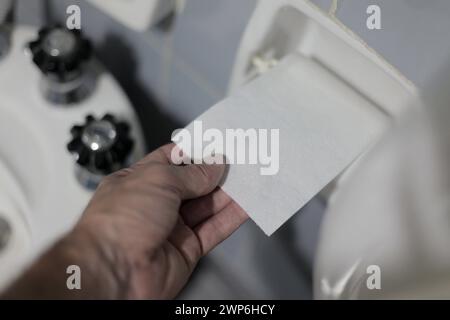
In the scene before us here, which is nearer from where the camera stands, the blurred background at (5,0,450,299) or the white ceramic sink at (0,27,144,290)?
the blurred background at (5,0,450,299)

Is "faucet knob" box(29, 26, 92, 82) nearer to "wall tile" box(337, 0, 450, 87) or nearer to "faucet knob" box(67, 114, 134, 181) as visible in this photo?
"faucet knob" box(67, 114, 134, 181)

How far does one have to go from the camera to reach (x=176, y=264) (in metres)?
0.44

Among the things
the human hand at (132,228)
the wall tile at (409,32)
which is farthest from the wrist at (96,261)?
the wall tile at (409,32)

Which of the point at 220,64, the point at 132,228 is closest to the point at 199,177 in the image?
the point at 132,228

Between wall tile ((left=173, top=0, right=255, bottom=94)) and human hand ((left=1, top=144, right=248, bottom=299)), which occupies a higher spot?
wall tile ((left=173, top=0, right=255, bottom=94))

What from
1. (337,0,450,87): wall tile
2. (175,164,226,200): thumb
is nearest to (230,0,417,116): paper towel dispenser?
(337,0,450,87): wall tile

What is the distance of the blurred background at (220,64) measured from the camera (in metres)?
0.36

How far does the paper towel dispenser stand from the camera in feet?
1.28

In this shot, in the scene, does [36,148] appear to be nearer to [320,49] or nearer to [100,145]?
[100,145]

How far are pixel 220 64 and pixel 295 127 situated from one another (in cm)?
15

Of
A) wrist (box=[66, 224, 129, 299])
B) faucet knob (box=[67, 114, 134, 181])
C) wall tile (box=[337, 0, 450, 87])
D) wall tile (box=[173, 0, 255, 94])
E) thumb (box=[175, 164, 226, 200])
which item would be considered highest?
wall tile (box=[173, 0, 255, 94])

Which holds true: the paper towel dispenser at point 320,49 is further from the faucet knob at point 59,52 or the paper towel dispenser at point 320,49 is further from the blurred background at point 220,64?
the faucet knob at point 59,52
